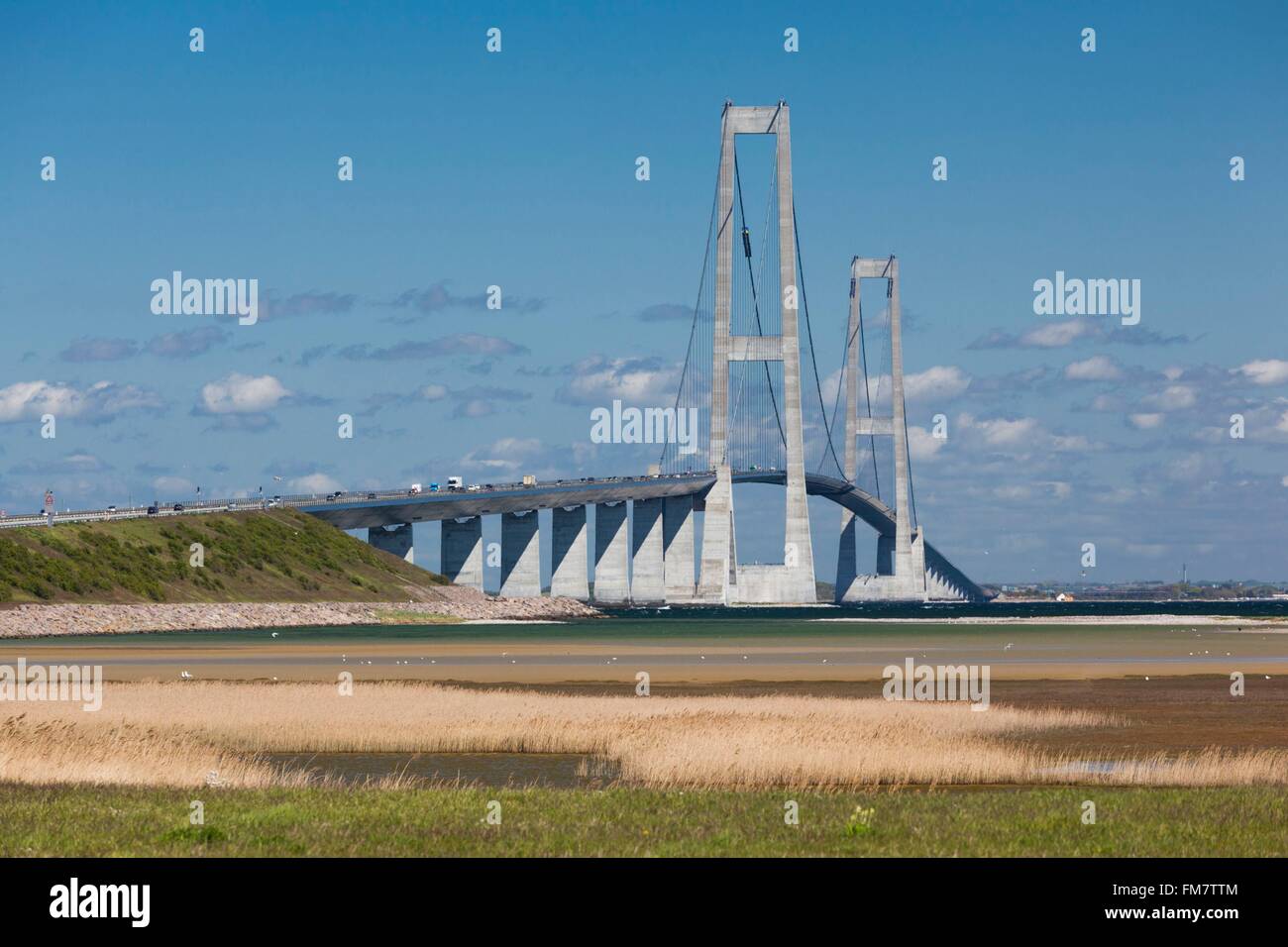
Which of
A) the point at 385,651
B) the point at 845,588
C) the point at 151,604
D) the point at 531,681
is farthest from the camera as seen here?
the point at 845,588

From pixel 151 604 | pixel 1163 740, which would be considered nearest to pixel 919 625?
pixel 151 604

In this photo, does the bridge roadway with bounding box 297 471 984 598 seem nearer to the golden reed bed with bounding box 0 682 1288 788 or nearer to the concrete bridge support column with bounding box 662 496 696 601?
the concrete bridge support column with bounding box 662 496 696 601

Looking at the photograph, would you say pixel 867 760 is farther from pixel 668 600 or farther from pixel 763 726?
pixel 668 600

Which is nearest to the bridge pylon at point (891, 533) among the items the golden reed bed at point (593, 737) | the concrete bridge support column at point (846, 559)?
the concrete bridge support column at point (846, 559)

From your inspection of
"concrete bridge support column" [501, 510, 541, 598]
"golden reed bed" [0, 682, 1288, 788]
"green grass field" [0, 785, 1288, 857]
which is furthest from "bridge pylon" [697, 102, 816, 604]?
"green grass field" [0, 785, 1288, 857]

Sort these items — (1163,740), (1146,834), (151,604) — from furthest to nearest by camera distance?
(151,604) → (1163,740) → (1146,834)
